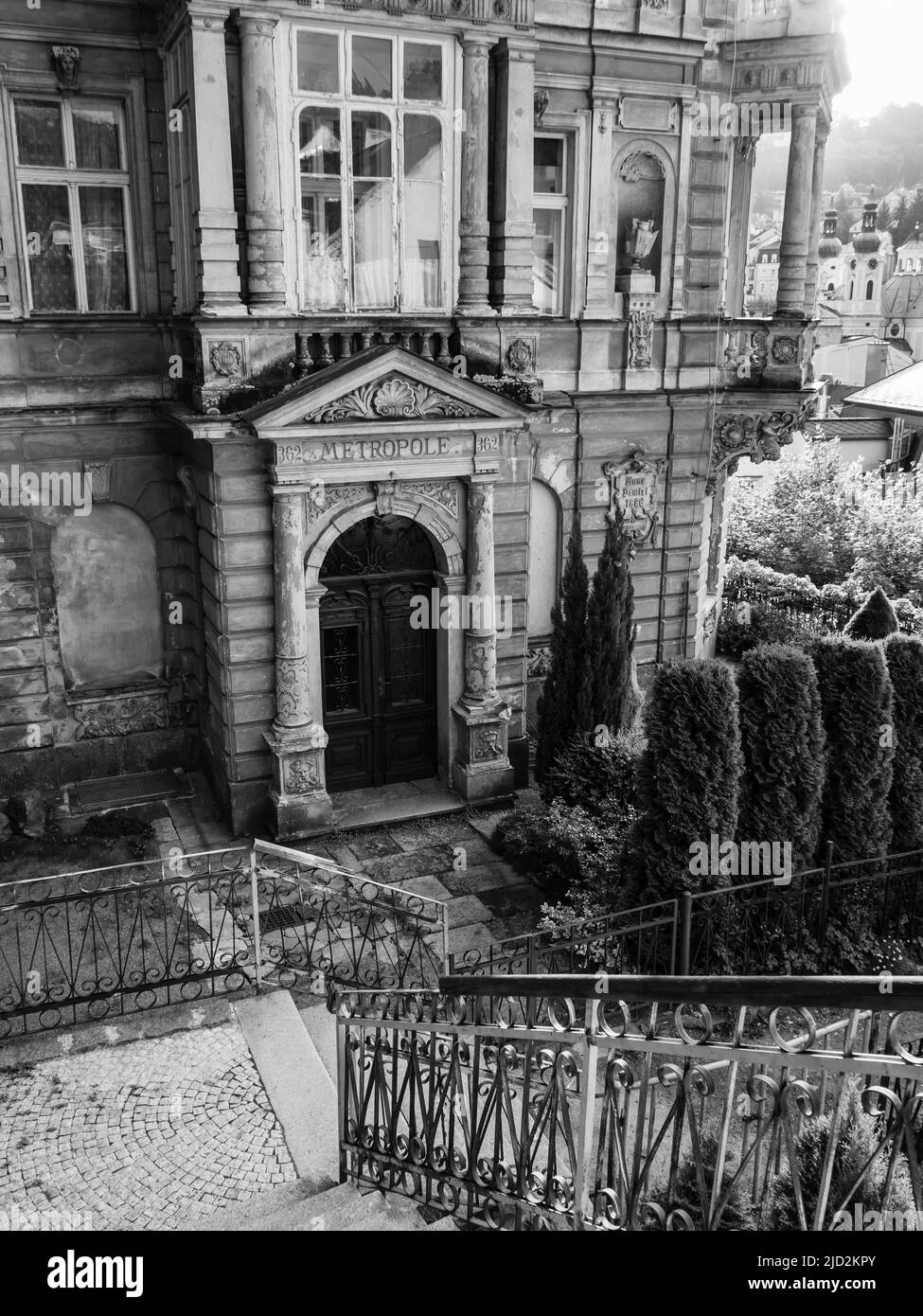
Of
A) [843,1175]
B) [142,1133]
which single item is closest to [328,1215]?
[142,1133]

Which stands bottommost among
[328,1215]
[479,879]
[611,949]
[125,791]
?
[479,879]

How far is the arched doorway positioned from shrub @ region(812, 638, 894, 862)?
17.1ft

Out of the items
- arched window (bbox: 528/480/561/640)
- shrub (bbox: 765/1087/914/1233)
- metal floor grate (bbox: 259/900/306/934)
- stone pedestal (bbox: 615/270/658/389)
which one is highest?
stone pedestal (bbox: 615/270/658/389)

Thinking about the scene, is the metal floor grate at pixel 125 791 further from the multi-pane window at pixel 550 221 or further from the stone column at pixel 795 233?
the stone column at pixel 795 233

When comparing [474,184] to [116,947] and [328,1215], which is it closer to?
[116,947]

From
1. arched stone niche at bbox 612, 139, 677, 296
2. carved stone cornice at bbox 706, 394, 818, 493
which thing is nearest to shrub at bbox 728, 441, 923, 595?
carved stone cornice at bbox 706, 394, 818, 493

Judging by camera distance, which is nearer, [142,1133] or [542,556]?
[142,1133]

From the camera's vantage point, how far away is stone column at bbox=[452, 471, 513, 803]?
13180mm

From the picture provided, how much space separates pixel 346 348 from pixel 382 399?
0.68 m

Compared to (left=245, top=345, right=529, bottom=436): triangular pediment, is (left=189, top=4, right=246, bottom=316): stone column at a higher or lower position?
higher

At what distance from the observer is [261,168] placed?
1158 centimetres

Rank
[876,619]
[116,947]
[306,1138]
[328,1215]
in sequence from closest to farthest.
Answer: [328,1215] < [306,1138] < [116,947] < [876,619]

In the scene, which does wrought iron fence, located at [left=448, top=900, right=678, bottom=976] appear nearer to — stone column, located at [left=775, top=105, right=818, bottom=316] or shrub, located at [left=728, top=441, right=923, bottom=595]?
stone column, located at [left=775, top=105, right=818, bottom=316]
